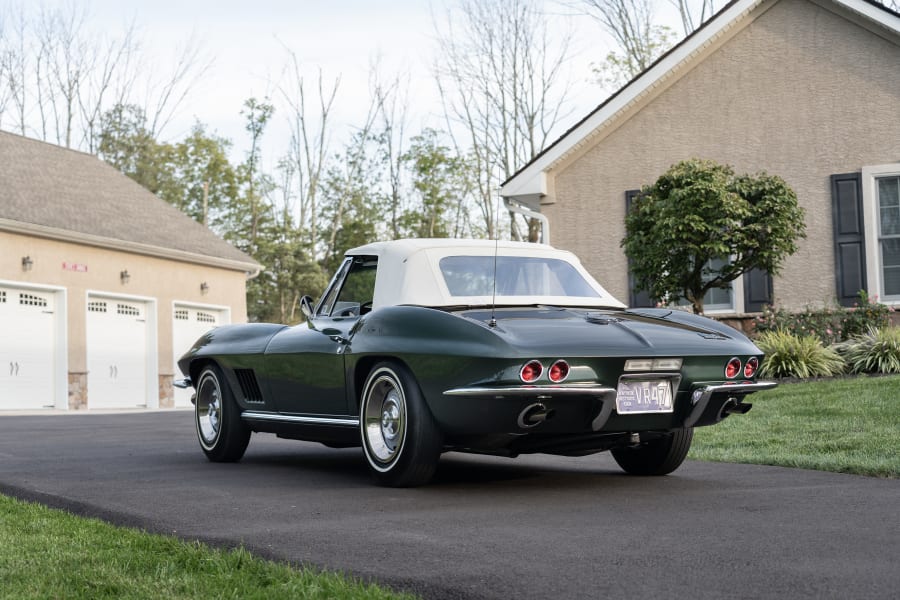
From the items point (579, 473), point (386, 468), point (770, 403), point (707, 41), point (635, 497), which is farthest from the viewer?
point (707, 41)

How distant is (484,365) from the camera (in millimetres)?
5598

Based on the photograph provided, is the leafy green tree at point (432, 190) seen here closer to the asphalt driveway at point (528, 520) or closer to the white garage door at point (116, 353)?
the white garage door at point (116, 353)

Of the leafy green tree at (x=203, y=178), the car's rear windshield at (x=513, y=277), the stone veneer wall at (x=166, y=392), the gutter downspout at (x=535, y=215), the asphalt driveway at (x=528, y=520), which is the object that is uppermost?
the leafy green tree at (x=203, y=178)

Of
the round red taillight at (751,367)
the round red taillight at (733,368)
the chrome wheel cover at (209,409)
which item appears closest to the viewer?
the round red taillight at (733,368)

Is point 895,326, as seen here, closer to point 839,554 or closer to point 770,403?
point 770,403

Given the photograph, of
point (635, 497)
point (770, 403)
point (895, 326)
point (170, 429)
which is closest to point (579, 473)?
point (635, 497)

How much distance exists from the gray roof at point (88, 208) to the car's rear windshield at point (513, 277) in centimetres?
1772

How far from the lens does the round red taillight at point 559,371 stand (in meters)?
5.56

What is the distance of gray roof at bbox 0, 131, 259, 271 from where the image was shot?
23.8 meters

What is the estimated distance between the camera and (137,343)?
25.7 m

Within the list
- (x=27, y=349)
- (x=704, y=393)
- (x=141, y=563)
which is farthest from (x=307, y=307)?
(x=27, y=349)

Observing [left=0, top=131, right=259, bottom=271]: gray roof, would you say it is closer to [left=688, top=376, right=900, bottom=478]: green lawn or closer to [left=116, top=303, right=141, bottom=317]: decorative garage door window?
[left=116, top=303, right=141, bottom=317]: decorative garage door window

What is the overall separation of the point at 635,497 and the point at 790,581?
2.26 metres

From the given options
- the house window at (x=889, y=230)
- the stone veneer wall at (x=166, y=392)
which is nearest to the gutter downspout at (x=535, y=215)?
the house window at (x=889, y=230)
